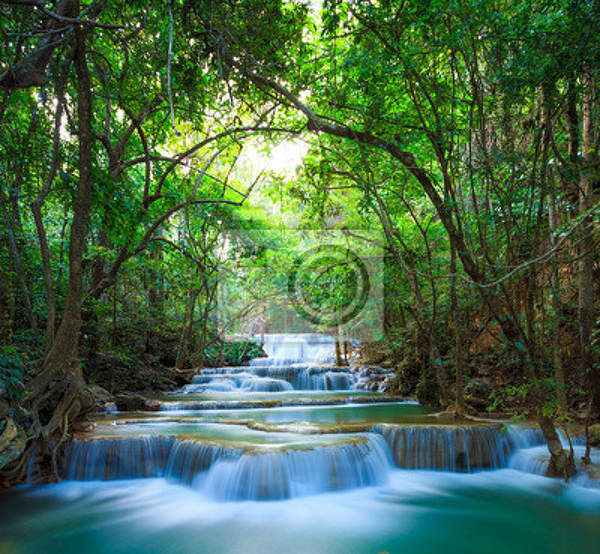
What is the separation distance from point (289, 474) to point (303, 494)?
0.34 m

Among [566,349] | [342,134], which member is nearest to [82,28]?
[342,134]

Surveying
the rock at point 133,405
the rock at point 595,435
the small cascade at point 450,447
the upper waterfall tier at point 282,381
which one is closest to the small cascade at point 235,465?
the small cascade at point 450,447

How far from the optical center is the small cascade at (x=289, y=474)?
489 centimetres

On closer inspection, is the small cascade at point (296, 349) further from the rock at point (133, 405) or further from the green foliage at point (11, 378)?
the green foliage at point (11, 378)

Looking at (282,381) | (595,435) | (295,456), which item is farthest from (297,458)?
(282,381)

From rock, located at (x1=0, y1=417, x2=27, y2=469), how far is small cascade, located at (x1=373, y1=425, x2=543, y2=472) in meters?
4.86

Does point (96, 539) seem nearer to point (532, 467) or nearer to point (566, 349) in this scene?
point (532, 467)

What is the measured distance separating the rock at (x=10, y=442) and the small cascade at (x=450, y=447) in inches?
191

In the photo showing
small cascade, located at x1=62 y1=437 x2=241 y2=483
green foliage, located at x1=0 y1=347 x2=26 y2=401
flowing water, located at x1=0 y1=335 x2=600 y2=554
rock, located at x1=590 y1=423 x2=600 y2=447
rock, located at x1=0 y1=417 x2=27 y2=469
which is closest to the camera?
flowing water, located at x1=0 y1=335 x2=600 y2=554

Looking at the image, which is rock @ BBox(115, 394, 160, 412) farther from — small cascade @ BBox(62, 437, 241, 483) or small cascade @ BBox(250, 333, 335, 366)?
small cascade @ BBox(250, 333, 335, 366)

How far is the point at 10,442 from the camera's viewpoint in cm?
439

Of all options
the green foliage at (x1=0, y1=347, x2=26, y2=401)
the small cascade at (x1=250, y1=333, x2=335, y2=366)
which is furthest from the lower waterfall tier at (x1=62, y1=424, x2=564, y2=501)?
the small cascade at (x1=250, y1=333, x2=335, y2=366)

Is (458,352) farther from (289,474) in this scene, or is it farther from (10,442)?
(10,442)

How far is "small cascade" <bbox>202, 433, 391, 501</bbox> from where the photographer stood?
4.89m
